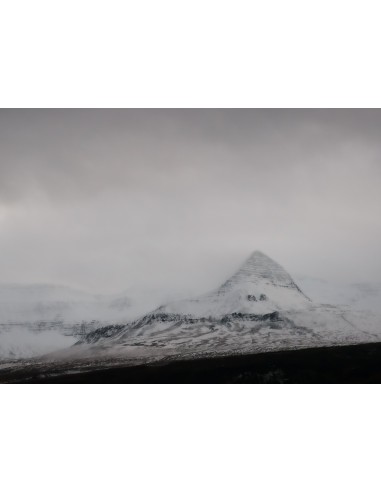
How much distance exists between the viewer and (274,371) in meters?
135

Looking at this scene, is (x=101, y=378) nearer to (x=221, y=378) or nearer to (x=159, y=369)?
(x=159, y=369)

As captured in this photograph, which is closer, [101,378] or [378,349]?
[101,378]

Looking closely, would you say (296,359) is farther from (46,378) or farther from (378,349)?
(46,378)

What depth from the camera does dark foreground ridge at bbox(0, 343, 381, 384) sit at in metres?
125

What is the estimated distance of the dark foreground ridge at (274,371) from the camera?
125m

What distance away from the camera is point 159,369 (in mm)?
161875

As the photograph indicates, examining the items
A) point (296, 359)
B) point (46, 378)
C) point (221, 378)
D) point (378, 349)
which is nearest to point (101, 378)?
point (46, 378)

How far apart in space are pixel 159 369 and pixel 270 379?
171 feet

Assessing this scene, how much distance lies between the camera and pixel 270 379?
12375 cm

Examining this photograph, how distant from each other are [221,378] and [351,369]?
4147cm
